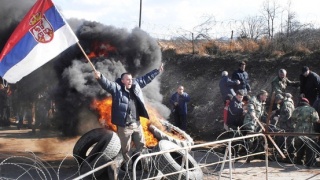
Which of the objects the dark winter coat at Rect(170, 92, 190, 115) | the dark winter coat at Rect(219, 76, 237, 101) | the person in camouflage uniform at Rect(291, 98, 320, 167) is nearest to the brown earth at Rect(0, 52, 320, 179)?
the person in camouflage uniform at Rect(291, 98, 320, 167)

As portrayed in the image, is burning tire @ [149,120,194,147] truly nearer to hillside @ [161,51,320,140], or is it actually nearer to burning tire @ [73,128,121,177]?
burning tire @ [73,128,121,177]

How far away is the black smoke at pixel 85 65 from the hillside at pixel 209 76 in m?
2.63

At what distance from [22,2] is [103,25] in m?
3.06

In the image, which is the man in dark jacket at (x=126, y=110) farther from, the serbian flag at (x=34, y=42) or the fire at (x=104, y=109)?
the fire at (x=104, y=109)

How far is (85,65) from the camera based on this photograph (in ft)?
46.0

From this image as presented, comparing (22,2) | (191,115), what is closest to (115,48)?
(22,2)

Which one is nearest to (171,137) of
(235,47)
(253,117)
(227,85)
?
(253,117)

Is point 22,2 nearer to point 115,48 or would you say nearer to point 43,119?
point 115,48

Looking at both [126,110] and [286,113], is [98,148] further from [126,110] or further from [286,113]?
[286,113]

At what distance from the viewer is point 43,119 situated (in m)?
18.5

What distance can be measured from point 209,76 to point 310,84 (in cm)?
880

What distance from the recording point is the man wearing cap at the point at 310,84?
1295cm

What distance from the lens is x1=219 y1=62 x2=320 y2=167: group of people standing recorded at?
35.1ft

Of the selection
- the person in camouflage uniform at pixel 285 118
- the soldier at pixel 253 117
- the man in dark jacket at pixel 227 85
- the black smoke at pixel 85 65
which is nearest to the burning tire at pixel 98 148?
the black smoke at pixel 85 65
